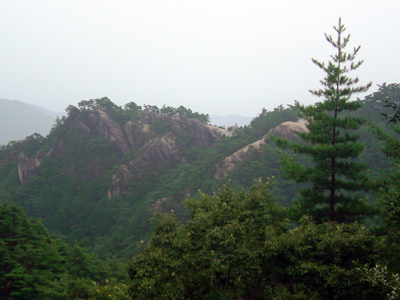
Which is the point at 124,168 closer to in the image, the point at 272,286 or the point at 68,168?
the point at 68,168

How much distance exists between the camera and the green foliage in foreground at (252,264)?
6387mm

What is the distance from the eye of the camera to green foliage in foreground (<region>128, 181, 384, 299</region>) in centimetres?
639

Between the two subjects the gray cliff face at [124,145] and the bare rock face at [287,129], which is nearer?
the bare rock face at [287,129]

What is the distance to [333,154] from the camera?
1155 cm

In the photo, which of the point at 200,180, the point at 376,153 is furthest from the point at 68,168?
the point at 376,153

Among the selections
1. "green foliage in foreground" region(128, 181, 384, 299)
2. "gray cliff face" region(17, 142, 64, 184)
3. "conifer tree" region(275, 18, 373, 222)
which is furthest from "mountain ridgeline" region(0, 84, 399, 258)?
"green foliage in foreground" region(128, 181, 384, 299)

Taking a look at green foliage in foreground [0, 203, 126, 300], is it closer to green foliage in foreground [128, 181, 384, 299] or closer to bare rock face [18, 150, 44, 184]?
green foliage in foreground [128, 181, 384, 299]

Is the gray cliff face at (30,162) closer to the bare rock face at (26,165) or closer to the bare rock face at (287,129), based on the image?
the bare rock face at (26,165)

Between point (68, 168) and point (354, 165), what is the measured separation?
4608cm

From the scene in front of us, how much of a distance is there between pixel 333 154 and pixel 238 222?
6061 millimetres

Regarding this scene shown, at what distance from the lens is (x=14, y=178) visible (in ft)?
148

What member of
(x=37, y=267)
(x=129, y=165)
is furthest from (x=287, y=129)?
(x=37, y=267)

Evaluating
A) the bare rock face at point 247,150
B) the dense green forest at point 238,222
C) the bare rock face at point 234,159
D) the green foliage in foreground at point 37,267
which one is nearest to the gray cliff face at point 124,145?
the dense green forest at point 238,222

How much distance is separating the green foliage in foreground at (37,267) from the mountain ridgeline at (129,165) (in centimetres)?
1392
